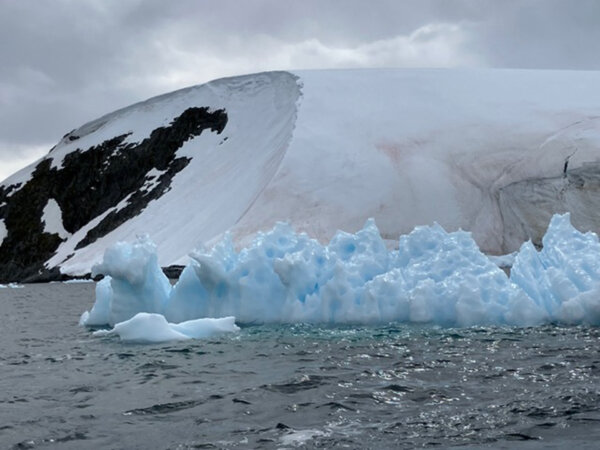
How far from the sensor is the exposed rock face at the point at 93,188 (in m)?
72.7

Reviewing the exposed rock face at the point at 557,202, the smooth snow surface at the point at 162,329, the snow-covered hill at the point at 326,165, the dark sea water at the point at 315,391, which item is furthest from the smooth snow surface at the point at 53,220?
the dark sea water at the point at 315,391

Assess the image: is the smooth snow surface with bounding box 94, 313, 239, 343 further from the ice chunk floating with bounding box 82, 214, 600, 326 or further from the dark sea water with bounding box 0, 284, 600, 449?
the ice chunk floating with bounding box 82, 214, 600, 326

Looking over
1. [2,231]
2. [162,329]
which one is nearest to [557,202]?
[162,329]

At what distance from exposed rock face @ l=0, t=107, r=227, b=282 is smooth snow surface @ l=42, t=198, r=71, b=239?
0.46 metres

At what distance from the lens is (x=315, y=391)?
10086 millimetres

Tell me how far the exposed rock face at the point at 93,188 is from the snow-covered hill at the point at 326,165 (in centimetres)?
18

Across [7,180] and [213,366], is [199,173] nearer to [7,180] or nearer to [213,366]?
[7,180]

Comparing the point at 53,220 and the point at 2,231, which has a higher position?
the point at 53,220

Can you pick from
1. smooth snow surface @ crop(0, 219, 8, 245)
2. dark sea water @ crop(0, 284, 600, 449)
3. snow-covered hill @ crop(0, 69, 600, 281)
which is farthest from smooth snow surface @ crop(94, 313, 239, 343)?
smooth snow surface @ crop(0, 219, 8, 245)

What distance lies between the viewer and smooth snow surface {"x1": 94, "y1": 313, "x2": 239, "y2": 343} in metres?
15.2

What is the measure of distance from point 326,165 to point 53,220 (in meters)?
36.2

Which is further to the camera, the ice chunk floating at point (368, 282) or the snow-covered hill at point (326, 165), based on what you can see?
the snow-covered hill at point (326, 165)

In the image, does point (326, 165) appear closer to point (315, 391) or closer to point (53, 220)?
point (53, 220)

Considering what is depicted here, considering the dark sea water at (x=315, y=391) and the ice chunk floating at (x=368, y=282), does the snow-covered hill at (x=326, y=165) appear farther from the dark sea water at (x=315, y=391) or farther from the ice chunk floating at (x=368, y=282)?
the dark sea water at (x=315, y=391)
